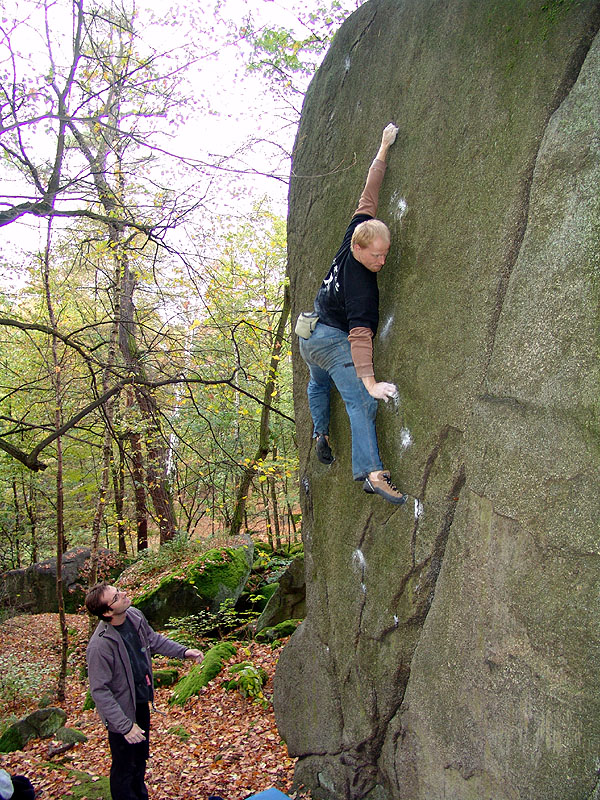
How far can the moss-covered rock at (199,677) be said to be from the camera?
7.31 metres

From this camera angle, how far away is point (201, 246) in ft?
27.5

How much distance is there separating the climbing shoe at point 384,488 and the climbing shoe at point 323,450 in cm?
76

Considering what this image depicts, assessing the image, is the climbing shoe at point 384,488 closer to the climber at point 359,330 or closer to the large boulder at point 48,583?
the climber at point 359,330

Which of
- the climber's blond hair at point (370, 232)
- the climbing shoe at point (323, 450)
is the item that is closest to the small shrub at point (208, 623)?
the climbing shoe at point (323, 450)

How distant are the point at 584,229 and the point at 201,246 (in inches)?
249

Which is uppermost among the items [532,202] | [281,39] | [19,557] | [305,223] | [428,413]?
[281,39]

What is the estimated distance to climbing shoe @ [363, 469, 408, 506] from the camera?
Result: 3975 millimetres

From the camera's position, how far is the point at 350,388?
4230mm

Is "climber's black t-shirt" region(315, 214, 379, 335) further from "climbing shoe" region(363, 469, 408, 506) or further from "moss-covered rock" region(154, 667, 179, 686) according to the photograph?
"moss-covered rock" region(154, 667, 179, 686)

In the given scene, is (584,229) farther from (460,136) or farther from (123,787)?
(123,787)

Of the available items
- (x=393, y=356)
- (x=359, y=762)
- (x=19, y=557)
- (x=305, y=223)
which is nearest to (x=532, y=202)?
(x=393, y=356)

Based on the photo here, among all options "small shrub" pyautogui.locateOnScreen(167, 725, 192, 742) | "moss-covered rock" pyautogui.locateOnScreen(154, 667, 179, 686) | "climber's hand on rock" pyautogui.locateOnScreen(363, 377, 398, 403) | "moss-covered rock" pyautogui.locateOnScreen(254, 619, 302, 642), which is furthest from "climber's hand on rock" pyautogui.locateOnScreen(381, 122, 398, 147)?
"moss-covered rock" pyautogui.locateOnScreen(154, 667, 179, 686)

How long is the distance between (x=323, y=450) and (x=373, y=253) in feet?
5.68

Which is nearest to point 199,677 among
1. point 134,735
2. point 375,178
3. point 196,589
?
point 196,589
